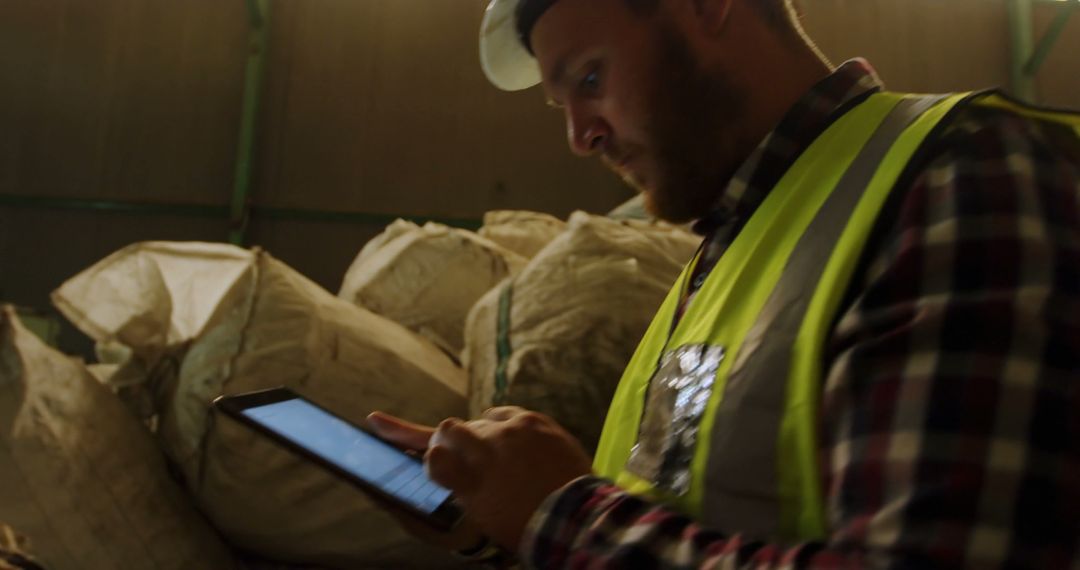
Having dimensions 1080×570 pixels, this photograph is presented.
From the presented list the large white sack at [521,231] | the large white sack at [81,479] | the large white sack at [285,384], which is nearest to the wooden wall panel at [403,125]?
the large white sack at [521,231]

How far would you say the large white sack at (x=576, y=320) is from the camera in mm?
913

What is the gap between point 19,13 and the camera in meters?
2.35

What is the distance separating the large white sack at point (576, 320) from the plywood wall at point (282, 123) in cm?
133

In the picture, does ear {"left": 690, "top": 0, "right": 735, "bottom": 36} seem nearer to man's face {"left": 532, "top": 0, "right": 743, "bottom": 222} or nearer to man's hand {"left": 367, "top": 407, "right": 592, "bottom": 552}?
man's face {"left": 532, "top": 0, "right": 743, "bottom": 222}

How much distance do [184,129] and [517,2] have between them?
190 centimetres

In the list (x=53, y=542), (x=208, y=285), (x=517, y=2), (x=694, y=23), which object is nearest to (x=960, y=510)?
(x=694, y=23)

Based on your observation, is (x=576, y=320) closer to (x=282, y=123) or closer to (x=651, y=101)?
(x=651, y=101)

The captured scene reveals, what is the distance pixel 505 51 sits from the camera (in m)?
0.89

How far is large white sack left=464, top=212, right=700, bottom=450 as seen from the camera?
91 centimetres

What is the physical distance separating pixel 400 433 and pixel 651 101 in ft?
1.09

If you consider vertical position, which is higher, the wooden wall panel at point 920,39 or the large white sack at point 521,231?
the wooden wall panel at point 920,39

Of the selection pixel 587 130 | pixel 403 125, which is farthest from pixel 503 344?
pixel 403 125

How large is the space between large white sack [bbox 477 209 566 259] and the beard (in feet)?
3.12

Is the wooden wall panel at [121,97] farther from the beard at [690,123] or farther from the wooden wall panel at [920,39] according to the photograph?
the beard at [690,123]
